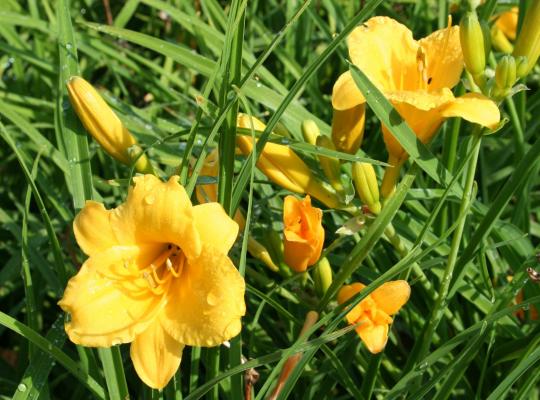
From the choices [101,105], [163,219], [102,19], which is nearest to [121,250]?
[163,219]

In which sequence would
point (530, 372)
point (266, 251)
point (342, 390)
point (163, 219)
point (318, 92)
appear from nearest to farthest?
1. point (163, 219)
2. point (530, 372)
3. point (266, 251)
4. point (342, 390)
5. point (318, 92)

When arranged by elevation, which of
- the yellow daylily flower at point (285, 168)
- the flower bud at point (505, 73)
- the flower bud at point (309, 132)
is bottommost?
the yellow daylily flower at point (285, 168)

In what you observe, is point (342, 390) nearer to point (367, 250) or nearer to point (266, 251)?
point (266, 251)

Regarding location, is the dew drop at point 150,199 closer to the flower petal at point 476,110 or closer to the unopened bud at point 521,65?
the flower petal at point 476,110

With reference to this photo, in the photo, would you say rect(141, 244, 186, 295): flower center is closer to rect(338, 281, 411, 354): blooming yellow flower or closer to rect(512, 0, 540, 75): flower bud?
rect(338, 281, 411, 354): blooming yellow flower

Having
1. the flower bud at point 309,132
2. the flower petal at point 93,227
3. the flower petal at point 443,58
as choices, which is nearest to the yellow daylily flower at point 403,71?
the flower petal at point 443,58

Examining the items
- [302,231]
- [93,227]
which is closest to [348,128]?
[302,231]

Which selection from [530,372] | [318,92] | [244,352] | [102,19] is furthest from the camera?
[102,19]
